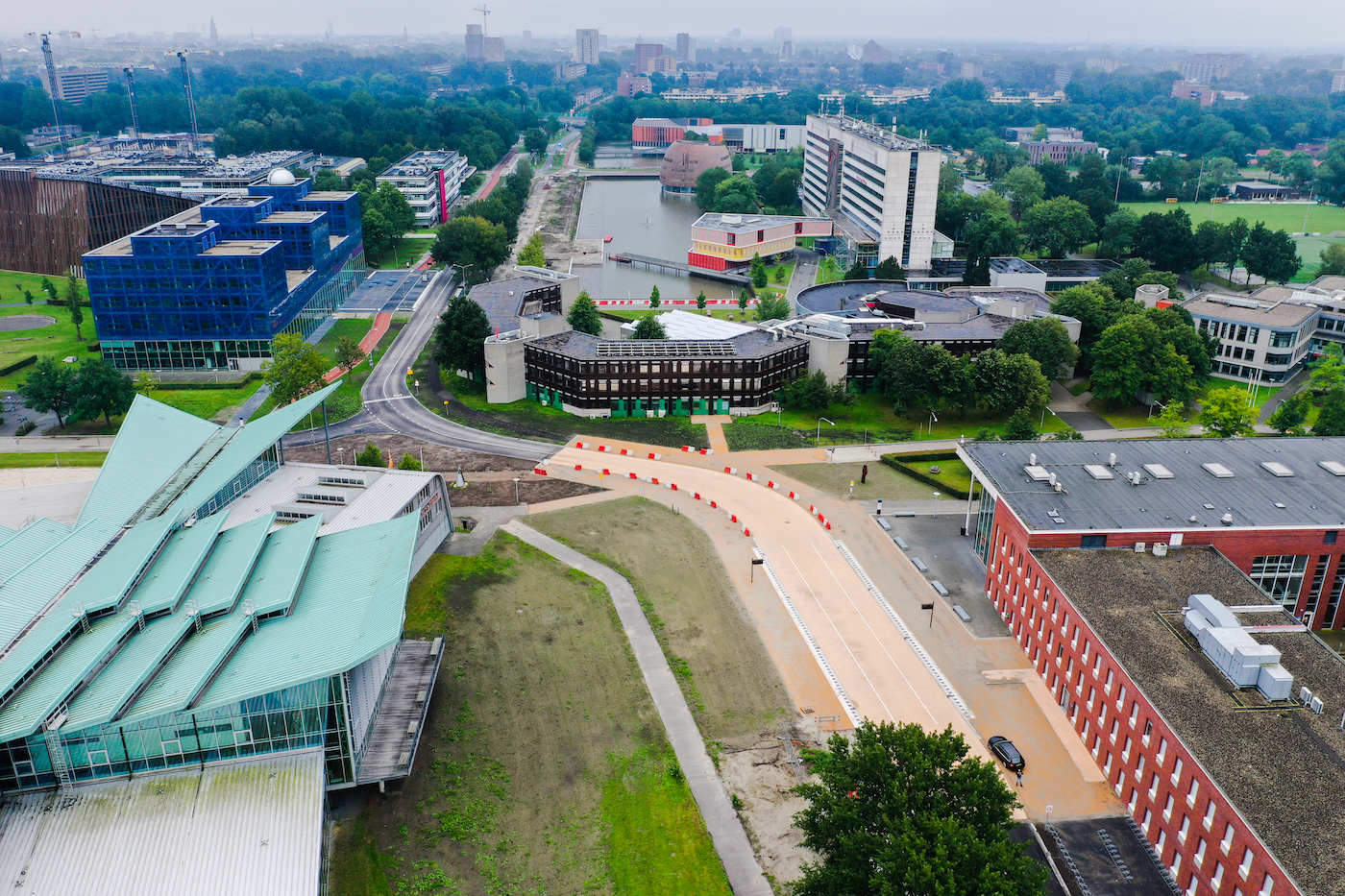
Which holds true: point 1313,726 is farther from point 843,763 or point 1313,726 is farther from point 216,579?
point 216,579

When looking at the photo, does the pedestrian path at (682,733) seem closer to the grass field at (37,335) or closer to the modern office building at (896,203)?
the grass field at (37,335)

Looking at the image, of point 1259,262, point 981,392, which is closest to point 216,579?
point 981,392

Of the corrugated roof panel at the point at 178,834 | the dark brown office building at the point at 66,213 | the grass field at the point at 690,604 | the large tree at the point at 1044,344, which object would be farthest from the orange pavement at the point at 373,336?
the large tree at the point at 1044,344

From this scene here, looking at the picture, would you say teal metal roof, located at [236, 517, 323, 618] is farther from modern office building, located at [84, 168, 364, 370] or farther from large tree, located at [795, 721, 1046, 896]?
modern office building, located at [84, 168, 364, 370]

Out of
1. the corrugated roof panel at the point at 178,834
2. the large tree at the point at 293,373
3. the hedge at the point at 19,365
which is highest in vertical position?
the large tree at the point at 293,373

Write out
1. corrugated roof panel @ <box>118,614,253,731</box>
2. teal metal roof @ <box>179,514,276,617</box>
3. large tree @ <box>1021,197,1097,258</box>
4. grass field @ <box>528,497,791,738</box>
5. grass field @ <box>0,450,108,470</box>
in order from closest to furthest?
corrugated roof panel @ <box>118,614,253,731</box>
teal metal roof @ <box>179,514,276,617</box>
grass field @ <box>528,497,791,738</box>
grass field @ <box>0,450,108,470</box>
large tree @ <box>1021,197,1097,258</box>

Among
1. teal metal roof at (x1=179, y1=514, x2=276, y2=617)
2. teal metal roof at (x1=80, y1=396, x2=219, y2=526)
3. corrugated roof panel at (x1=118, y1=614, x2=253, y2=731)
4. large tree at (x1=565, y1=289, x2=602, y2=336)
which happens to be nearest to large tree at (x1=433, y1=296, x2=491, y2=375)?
large tree at (x1=565, y1=289, x2=602, y2=336)
